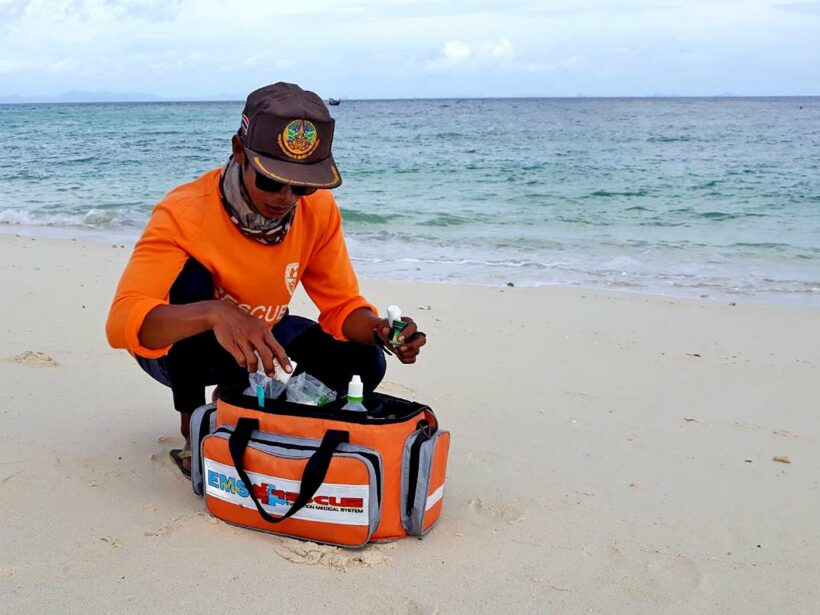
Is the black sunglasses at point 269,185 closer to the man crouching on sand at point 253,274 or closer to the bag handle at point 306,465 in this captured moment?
the man crouching on sand at point 253,274

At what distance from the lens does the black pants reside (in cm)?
253

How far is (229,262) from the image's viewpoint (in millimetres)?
2549

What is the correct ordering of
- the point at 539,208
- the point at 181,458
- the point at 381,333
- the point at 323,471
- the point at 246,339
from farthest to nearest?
the point at 539,208 < the point at 181,458 < the point at 381,333 < the point at 323,471 < the point at 246,339

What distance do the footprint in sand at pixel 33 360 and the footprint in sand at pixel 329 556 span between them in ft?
6.93

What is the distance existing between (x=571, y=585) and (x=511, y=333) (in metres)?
2.82

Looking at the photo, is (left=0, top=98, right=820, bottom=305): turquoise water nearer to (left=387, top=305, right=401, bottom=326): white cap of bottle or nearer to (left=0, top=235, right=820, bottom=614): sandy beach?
(left=0, top=235, right=820, bottom=614): sandy beach

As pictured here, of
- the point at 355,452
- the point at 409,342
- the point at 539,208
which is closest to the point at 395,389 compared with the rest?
the point at 409,342

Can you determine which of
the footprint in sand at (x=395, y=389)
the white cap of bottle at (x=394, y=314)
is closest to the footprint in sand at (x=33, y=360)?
the footprint in sand at (x=395, y=389)

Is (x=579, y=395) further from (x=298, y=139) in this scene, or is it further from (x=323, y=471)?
(x=298, y=139)

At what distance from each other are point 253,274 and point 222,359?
311 millimetres

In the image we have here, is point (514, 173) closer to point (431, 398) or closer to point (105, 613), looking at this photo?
point (431, 398)

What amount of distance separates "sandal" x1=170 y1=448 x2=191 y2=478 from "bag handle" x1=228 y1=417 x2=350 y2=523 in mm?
532

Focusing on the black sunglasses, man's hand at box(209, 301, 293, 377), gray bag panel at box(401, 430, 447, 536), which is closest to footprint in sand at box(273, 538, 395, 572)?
gray bag panel at box(401, 430, 447, 536)

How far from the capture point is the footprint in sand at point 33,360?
12.9 feet
